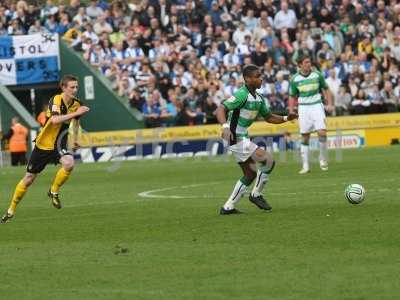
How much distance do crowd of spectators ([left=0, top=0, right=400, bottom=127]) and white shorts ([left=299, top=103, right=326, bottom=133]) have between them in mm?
10446

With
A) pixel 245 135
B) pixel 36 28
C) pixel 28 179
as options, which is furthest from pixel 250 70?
pixel 36 28

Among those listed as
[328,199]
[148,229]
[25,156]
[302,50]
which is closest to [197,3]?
[302,50]

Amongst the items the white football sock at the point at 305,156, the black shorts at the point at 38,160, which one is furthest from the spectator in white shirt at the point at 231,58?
the black shorts at the point at 38,160

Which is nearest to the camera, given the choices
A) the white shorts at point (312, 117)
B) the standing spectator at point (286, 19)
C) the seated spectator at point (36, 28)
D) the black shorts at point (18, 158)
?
the white shorts at point (312, 117)

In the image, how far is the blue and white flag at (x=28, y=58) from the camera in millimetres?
35219

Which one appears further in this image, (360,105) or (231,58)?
(231,58)

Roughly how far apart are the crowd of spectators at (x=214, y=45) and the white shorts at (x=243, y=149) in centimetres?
1928

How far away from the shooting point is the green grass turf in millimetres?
9664

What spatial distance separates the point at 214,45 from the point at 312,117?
12.8 m

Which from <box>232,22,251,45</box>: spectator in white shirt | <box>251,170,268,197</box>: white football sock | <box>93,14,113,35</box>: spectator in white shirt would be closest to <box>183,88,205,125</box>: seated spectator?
<box>232,22,251,45</box>: spectator in white shirt

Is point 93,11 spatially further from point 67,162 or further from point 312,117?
point 67,162

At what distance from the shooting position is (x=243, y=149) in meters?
15.5

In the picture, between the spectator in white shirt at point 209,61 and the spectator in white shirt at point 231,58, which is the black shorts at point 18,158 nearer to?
the spectator in white shirt at point 209,61

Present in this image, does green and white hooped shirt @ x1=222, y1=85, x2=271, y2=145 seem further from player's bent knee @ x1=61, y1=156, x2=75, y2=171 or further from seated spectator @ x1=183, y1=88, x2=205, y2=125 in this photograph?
seated spectator @ x1=183, y1=88, x2=205, y2=125
